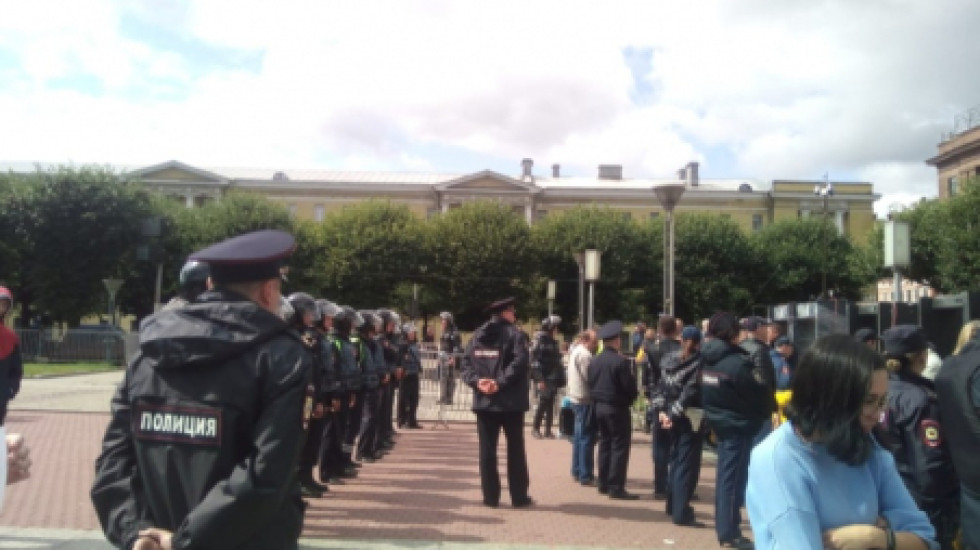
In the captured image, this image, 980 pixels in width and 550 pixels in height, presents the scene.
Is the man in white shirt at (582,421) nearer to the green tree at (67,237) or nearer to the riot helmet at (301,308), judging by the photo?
the riot helmet at (301,308)

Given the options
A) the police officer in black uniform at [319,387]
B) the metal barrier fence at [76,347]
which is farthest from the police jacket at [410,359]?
the metal barrier fence at [76,347]

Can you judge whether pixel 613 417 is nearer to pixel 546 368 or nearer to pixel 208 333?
pixel 546 368

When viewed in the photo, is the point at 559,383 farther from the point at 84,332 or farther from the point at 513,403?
the point at 84,332

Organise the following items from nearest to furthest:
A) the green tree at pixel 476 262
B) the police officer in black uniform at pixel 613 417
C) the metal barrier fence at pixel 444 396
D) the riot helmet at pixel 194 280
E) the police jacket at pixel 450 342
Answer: the riot helmet at pixel 194 280, the police officer in black uniform at pixel 613 417, the metal barrier fence at pixel 444 396, the police jacket at pixel 450 342, the green tree at pixel 476 262

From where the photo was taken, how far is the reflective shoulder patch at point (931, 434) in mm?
4570

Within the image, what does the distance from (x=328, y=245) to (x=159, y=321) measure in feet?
167

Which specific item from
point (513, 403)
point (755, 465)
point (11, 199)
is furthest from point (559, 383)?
point (11, 199)

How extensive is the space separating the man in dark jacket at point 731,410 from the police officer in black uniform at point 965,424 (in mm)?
3171

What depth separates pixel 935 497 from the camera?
461 centimetres

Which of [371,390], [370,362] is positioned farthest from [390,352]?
[370,362]

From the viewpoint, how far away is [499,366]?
29.2ft

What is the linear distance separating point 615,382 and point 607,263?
44194 mm

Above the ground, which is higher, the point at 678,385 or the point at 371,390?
the point at 678,385

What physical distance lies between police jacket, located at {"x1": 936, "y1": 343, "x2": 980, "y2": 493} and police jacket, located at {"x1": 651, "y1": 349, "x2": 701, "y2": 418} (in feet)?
13.3
